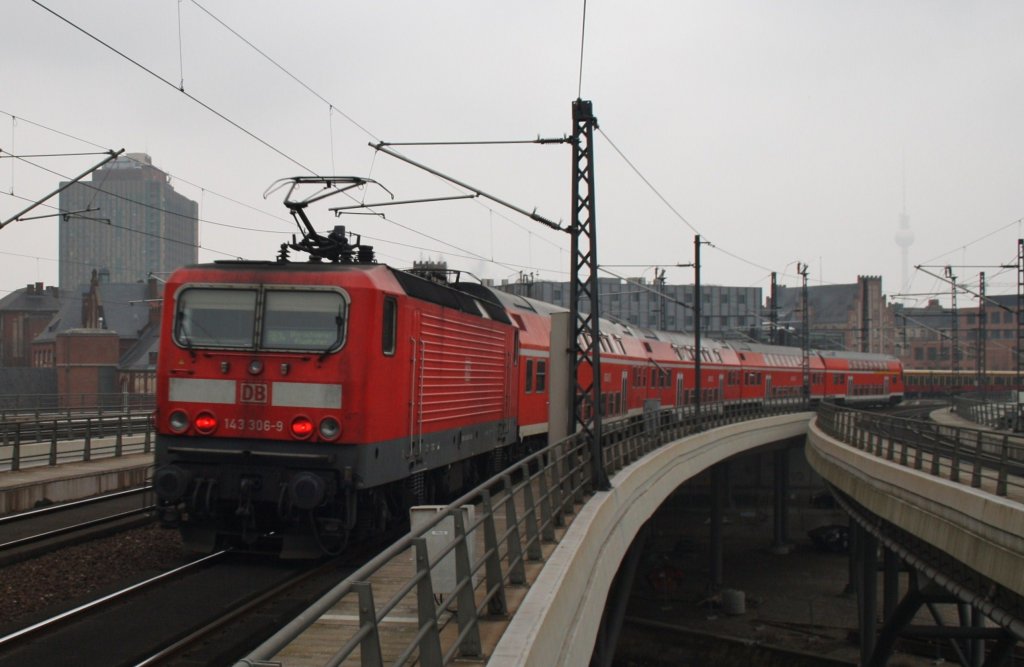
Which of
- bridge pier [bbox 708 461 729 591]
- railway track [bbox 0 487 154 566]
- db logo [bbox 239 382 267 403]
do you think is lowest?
bridge pier [bbox 708 461 729 591]

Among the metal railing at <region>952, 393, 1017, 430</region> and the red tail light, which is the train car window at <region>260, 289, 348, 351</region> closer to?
the red tail light

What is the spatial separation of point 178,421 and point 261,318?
5.17 ft

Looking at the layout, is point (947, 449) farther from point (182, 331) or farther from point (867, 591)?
point (182, 331)

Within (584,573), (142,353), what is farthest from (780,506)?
(142,353)

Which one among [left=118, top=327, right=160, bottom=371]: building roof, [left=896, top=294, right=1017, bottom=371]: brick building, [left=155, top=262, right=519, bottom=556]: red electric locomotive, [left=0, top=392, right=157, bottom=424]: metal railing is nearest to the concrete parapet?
[left=155, top=262, right=519, bottom=556]: red electric locomotive

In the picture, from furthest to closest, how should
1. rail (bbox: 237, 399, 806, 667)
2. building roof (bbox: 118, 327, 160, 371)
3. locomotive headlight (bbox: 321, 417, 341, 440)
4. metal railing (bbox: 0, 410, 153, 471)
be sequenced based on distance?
building roof (bbox: 118, 327, 160, 371), metal railing (bbox: 0, 410, 153, 471), locomotive headlight (bbox: 321, 417, 341, 440), rail (bbox: 237, 399, 806, 667)

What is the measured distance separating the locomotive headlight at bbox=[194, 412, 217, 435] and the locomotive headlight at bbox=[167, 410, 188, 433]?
0.48 ft

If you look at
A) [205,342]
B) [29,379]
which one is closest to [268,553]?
[205,342]

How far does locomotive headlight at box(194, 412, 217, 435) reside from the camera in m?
12.5

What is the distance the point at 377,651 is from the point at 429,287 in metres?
10.1

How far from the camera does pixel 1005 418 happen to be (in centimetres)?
4297

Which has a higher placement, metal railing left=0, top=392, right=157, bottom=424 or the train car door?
the train car door

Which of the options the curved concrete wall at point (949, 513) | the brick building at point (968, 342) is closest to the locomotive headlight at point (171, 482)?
the curved concrete wall at point (949, 513)

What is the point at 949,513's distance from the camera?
1764 centimetres
